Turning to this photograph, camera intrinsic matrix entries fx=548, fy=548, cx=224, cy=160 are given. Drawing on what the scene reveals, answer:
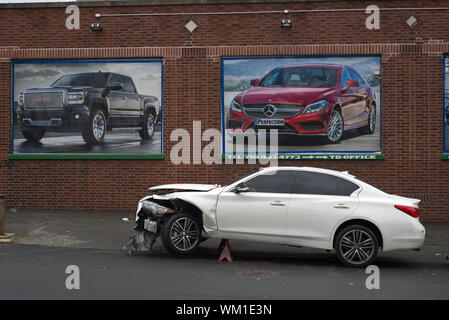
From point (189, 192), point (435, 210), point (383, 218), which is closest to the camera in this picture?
point (383, 218)

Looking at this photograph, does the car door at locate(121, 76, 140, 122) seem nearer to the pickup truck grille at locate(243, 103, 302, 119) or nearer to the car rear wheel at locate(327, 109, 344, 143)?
the pickup truck grille at locate(243, 103, 302, 119)

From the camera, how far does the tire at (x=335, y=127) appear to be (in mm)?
13945

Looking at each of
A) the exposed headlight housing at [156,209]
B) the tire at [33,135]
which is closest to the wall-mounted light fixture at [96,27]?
the tire at [33,135]

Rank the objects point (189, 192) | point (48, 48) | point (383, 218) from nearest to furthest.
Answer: point (383, 218), point (189, 192), point (48, 48)

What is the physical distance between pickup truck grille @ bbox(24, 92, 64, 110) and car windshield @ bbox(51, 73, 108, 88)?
0.37 m

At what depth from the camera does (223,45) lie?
1438 cm

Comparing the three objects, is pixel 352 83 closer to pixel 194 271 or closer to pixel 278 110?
pixel 278 110

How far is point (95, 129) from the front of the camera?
14.6 metres

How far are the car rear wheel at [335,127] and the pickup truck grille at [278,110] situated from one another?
890 mm

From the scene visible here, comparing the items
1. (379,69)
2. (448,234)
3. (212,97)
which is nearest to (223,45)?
(212,97)

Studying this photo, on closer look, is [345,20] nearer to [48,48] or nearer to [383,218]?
[383,218]

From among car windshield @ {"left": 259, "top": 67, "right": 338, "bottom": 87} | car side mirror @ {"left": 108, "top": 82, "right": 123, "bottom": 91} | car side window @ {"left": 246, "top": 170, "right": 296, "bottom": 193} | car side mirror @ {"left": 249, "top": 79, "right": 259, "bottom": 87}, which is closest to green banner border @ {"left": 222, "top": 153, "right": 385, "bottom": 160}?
car windshield @ {"left": 259, "top": 67, "right": 338, "bottom": 87}

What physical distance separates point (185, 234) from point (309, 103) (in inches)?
234

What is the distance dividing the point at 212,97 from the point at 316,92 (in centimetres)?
269
